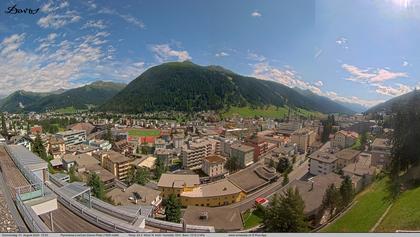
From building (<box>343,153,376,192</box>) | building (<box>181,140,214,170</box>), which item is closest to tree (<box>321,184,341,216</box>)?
building (<box>343,153,376,192</box>)

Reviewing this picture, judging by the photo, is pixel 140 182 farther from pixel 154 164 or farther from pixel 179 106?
pixel 179 106

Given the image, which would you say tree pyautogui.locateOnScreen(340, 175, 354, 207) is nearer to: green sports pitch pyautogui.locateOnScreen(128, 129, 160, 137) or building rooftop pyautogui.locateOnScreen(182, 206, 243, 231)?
building rooftop pyautogui.locateOnScreen(182, 206, 243, 231)

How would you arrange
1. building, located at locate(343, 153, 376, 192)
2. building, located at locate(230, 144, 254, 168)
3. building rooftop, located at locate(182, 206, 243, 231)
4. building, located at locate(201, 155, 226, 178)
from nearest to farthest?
1. building rooftop, located at locate(182, 206, 243, 231)
2. building, located at locate(343, 153, 376, 192)
3. building, located at locate(201, 155, 226, 178)
4. building, located at locate(230, 144, 254, 168)

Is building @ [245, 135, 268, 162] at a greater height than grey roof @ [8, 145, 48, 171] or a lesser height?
lesser

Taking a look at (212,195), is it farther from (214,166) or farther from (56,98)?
(56,98)

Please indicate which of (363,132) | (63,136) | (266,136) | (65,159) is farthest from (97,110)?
(363,132)

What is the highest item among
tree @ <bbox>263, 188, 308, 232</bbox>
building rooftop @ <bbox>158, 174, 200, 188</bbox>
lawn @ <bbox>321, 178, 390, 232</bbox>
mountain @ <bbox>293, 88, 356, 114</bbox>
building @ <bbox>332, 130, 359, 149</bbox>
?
mountain @ <bbox>293, 88, 356, 114</bbox>

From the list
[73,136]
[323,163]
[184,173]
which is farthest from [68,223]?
[73,136]

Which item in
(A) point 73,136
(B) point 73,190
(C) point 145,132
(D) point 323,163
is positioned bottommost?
(C) point 145,132
